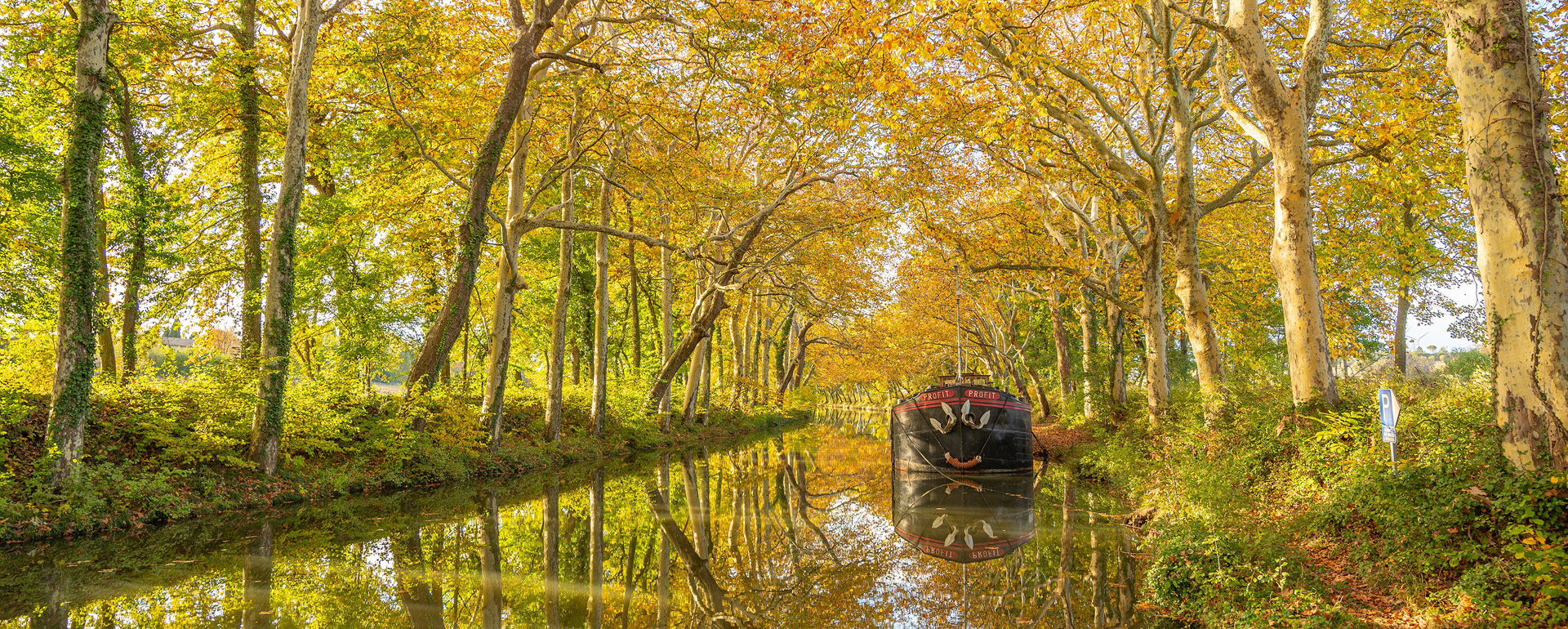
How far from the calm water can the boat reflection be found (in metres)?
0.05

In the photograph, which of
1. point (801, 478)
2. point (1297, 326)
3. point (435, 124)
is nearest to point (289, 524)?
point (435, 124)

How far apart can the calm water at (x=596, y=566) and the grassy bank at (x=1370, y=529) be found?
2.60 feet

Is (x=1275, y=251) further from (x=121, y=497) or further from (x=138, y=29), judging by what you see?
(x=138, y=29)

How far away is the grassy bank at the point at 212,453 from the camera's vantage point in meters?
8.41

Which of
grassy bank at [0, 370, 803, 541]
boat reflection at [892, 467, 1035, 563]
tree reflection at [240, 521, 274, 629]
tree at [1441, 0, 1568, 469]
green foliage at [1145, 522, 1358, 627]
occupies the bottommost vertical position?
boat reflection at [892, 467, 1035, 563]

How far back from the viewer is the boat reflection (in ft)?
28.7

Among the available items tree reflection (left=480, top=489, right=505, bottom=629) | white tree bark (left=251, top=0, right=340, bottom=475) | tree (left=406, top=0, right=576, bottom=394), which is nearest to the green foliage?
tree reflection (left=480, top=489, right=505, bottom=629)

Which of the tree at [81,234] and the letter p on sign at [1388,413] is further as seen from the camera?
the tree at [81,234]

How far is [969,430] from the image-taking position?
1612 centimetres

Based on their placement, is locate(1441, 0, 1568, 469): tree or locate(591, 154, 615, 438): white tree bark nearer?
locate(1441, 0, 1568, 469): tree

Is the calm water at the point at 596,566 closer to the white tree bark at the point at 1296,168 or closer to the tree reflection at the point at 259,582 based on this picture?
the tree reflection at the point at 259,582

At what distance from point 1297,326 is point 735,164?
15958mm

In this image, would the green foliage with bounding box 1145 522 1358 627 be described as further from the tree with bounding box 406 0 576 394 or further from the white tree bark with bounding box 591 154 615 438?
the white tree bark with bounding box 591 154 615 438

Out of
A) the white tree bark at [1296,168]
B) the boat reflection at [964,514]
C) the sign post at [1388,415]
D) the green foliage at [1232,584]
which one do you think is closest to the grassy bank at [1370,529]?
the green foliage at [1232,584]
